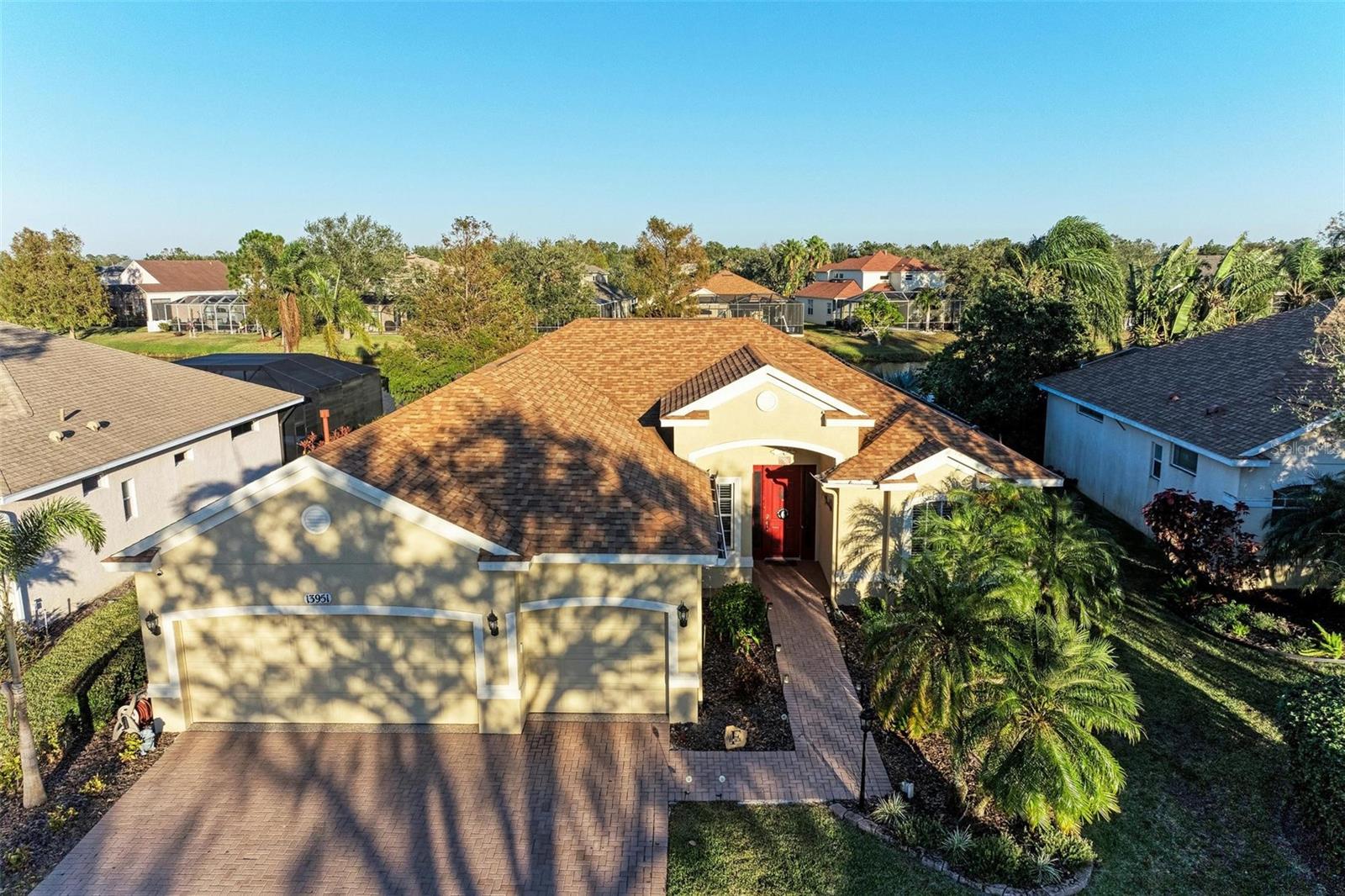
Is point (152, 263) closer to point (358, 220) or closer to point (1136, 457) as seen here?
point (358, 220)

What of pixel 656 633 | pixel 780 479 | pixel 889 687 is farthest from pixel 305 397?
pixel 889 687

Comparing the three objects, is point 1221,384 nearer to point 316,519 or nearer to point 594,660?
point 594,660

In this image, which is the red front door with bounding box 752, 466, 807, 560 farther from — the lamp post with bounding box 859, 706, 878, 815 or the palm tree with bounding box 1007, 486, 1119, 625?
the lamp post with bounding box 859, 706, 878, 815

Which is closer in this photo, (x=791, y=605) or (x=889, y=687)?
(x=889, y=687)

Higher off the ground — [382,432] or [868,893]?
[382,432]

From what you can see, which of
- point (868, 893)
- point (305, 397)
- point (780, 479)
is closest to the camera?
point (868, 893)

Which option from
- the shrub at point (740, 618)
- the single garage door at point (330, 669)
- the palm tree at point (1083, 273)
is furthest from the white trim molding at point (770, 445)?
the palm tree at point (1083, 273)

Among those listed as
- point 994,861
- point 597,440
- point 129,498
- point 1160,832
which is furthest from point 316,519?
point 1160,832

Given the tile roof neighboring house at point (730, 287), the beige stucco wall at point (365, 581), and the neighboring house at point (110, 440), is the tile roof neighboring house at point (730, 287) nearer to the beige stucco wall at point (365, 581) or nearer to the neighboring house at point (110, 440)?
→ the neighboring house at point (110, 440)
